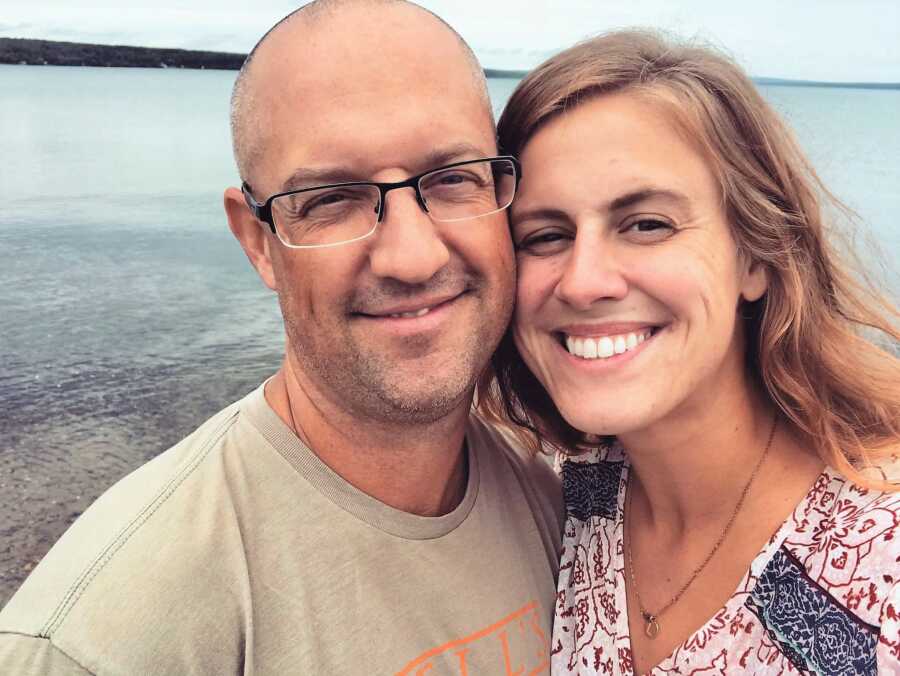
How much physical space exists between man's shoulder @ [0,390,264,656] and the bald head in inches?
36.7

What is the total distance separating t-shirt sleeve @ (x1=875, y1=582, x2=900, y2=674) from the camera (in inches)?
66.4

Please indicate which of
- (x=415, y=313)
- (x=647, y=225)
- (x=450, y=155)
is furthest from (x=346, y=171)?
(x=647, y=225)

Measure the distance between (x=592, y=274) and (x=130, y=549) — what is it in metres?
1.40

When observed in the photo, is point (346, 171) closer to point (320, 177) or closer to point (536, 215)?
point (320, 177)

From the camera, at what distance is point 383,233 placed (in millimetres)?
2236

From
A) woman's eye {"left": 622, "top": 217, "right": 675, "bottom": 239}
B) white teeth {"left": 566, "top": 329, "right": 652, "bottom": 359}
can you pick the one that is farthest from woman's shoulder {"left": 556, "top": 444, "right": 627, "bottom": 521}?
woman's eye {"left": 622, "top": 217, "right": 675, "bottom": 239}

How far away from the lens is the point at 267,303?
1323 centimetres

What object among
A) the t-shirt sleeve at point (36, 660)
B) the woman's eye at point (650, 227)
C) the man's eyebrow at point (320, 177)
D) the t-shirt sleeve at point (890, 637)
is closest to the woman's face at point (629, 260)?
the woman's eye at point (650, 227)

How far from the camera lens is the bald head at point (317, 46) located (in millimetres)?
2250

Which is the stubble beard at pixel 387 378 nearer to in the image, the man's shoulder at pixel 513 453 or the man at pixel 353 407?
the man at pixel 353 407

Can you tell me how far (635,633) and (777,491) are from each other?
2.08 ft

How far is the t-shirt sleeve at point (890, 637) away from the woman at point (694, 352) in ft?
0.58

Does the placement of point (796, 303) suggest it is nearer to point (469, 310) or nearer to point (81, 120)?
point (469, 310)

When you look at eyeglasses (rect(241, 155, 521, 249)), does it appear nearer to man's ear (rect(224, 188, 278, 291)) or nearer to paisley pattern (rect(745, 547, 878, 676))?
man's ear (rect(224, 188, 278, 291))
